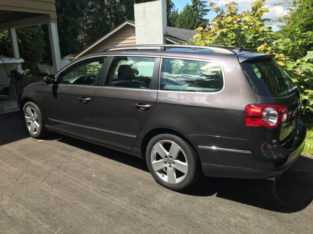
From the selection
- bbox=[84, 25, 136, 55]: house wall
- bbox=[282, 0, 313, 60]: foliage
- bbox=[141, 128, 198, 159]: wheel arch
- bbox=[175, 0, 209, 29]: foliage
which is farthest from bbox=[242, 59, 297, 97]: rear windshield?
bbox=[175, 0, 209, 29]: foliage

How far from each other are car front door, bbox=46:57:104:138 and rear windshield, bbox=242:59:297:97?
6.96 feet

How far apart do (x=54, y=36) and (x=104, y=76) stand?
5.89m

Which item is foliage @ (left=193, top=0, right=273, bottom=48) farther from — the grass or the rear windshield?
the rear windshield

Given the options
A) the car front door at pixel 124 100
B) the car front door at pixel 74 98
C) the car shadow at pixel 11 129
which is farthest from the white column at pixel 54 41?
the car front door at pixel 124 100

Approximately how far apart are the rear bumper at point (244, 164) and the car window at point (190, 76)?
27.6 inches

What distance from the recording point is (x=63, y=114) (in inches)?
172

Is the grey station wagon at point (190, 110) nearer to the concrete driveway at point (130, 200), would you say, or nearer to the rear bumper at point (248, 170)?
the rear bumper at point (248, 170)

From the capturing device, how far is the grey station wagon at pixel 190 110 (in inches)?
105

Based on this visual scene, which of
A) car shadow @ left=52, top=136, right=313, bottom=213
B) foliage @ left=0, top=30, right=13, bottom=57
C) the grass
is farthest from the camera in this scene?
foliage @ left=0, top=30, right=13, bottom=57

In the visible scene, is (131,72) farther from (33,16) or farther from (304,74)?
(33,16)

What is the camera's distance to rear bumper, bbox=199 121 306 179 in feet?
8.78

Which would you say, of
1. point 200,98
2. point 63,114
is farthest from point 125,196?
point 63,114

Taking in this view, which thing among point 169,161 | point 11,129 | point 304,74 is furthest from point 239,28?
point 11,129

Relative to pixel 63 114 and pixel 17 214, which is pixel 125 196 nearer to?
pixel 17 214
